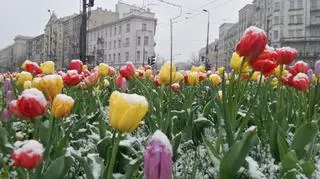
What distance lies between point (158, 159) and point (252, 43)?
0.94 meters

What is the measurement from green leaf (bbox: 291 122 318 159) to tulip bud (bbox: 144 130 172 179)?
0.99 meters

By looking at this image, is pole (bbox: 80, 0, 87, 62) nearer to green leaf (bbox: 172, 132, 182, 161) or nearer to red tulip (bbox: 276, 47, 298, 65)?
red tulip (bbox: 276, 47, 298, 65)

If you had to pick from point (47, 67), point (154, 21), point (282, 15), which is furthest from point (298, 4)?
point (47, 67)

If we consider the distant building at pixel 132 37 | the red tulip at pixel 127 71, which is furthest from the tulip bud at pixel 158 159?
the distant building at pixel 132 37

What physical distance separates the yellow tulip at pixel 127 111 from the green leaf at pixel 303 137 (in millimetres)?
791

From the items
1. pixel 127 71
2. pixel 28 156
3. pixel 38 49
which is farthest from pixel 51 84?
pixel 38 49

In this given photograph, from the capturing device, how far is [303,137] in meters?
1.61

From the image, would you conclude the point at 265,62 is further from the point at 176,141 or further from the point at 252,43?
the point at 176,141

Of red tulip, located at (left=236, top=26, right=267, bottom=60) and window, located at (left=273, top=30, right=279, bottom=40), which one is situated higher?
window, located at (left=273, top=30, right=279, bottom=40)

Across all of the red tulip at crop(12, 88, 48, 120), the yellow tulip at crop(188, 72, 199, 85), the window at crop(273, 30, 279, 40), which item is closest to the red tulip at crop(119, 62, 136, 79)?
the yellow tulip at crop(188, 72, 199, 85)

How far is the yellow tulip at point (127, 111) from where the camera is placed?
3.27 ft

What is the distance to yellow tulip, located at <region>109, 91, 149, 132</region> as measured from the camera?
100cm

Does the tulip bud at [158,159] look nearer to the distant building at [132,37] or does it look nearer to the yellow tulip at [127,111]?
the yellow tulip at [127,111]

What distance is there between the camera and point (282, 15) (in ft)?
188
